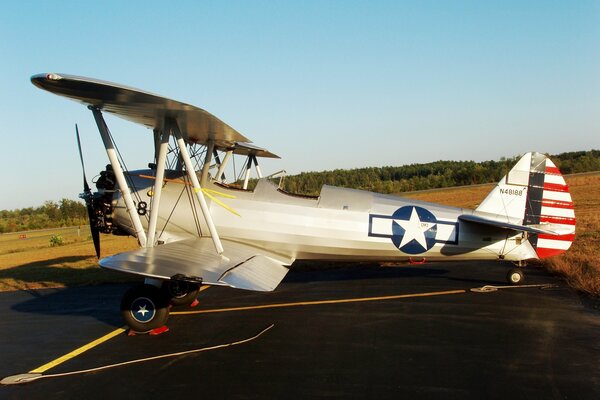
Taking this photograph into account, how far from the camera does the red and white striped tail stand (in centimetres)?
841

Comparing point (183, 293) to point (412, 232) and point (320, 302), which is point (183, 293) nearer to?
point (320, 302)

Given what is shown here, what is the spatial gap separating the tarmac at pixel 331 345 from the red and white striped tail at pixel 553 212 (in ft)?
2.54

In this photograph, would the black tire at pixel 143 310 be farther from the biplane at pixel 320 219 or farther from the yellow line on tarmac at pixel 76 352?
the biplane at pixel 320 219

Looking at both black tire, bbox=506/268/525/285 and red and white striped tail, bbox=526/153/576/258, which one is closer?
red and white striped tail, bbox=526/153/576/258

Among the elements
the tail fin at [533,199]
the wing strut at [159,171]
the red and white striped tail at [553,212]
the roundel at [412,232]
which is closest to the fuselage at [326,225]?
the roundel at [412,232]

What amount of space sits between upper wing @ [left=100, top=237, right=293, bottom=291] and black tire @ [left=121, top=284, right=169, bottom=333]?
656mm

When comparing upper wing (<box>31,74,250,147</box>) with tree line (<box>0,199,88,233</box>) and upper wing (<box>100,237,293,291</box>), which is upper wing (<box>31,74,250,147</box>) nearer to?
upper wing (<box>100,237,293,291</box>)

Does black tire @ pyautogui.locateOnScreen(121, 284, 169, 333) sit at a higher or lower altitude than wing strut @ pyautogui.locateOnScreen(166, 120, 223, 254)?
lower

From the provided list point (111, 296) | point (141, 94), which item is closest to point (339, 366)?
point (141, 94)

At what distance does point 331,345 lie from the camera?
19.1 feet

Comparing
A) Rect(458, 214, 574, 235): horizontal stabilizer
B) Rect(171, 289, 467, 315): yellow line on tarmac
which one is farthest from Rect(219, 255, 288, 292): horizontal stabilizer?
Rect(458, 214, 574, 235): horizontal stabilizer

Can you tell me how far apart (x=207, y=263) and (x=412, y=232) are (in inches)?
151

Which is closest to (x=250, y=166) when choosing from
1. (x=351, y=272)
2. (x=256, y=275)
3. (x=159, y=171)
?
(x=351, y=272)

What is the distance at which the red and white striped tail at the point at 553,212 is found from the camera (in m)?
8.41
